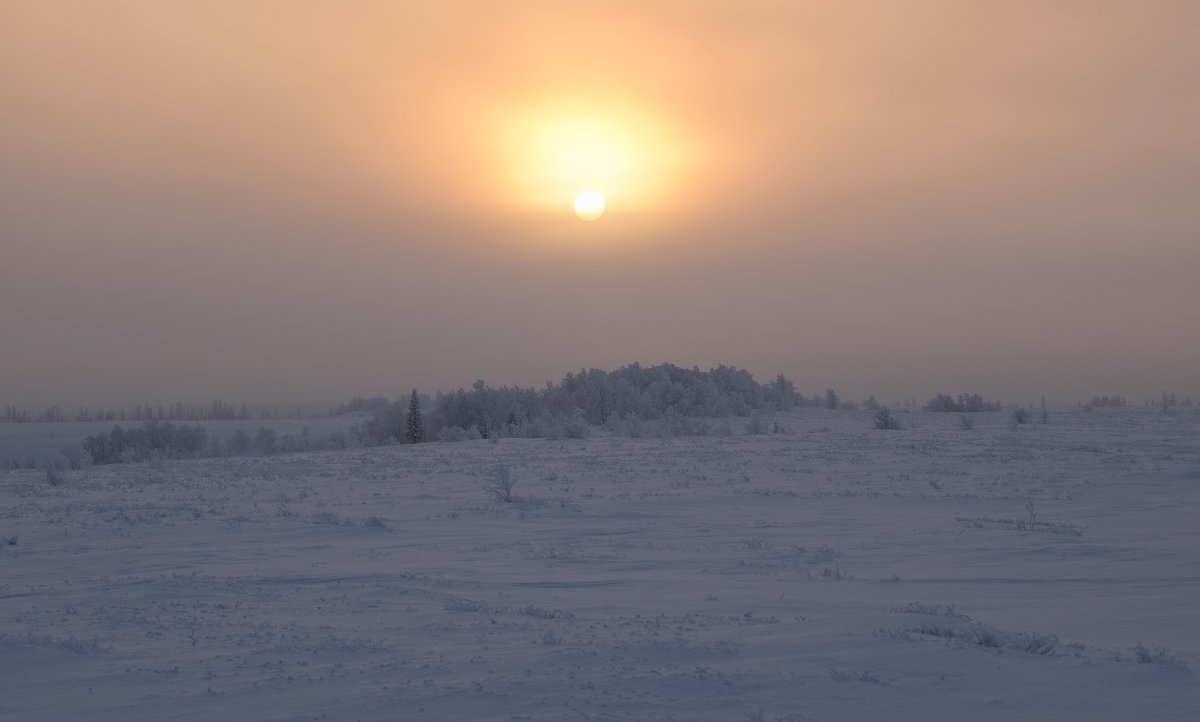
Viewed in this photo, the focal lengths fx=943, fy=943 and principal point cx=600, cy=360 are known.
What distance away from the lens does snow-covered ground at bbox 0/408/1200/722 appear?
520cm

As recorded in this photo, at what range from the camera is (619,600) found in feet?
26.4

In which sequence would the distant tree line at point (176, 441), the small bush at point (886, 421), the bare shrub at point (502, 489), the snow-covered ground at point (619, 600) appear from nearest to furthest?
the snow-covered ground at point (619, 600) → the bare shrub at point (502, 489) → the small bush at point (886, 421) → the distant tree line at point (176, 441)

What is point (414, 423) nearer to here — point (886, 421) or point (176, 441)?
point (176, 441)

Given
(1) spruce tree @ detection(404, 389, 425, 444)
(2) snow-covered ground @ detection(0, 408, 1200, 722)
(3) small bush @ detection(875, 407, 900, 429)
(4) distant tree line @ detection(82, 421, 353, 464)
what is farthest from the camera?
(1) spruce tree @ detection(404, 389, 425, 444)

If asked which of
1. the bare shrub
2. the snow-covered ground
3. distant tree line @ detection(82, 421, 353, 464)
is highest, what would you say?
distant tree line @ detection(82, 421, 353, 464)

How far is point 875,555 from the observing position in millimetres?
10344

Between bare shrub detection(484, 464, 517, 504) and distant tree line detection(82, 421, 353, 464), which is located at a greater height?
distant tree line detection(82, 421, 353, 464)

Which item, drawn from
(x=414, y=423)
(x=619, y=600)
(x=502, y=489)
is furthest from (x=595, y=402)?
(x=619, y=600)

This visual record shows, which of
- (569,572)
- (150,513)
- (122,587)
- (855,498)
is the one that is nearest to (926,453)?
(855,498)

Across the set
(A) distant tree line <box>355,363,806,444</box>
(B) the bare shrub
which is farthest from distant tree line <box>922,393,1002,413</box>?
(B) the bare shrub

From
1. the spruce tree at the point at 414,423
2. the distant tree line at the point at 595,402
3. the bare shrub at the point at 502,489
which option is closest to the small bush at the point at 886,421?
the distant tree line at the point at 595,402

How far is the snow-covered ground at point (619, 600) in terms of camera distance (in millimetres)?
5203

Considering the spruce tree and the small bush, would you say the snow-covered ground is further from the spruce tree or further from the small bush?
the spruce tree

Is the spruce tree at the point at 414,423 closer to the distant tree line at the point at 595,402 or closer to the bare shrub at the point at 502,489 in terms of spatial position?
the distant tree line at the point at 595,402
